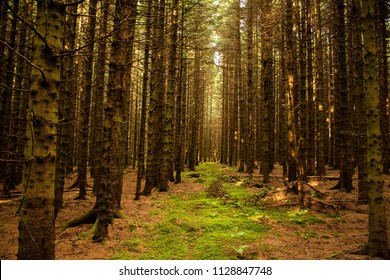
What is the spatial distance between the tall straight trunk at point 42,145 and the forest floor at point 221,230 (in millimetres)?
2135

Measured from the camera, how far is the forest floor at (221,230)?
5.10m

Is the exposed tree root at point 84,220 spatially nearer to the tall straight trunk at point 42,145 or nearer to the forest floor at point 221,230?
the forest floor at point 221,230

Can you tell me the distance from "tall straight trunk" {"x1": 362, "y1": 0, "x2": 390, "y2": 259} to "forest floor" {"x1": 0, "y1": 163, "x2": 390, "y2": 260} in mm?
398

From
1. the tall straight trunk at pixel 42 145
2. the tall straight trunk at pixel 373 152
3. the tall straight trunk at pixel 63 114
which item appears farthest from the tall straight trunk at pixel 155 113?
the tall straight trunk at pixel 373 152

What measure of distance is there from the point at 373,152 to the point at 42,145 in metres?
5.42

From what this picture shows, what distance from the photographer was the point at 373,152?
4621 millimetres

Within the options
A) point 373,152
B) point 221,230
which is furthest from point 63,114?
point 373,152

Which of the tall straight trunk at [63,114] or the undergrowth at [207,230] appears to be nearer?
the undergrowth at [207,230]

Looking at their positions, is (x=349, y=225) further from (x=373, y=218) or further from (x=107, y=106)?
(x=107, y=106)

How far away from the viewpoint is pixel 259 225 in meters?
6.65

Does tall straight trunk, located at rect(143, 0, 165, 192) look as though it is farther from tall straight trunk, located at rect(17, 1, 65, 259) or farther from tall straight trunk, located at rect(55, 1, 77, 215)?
tall straight trunk, located at rect(17, 1, 65, 259)

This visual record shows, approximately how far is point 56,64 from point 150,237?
179 inches

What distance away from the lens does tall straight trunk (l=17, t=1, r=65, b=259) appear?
299 centimetres

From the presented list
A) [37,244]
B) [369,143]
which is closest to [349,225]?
[369,143]
